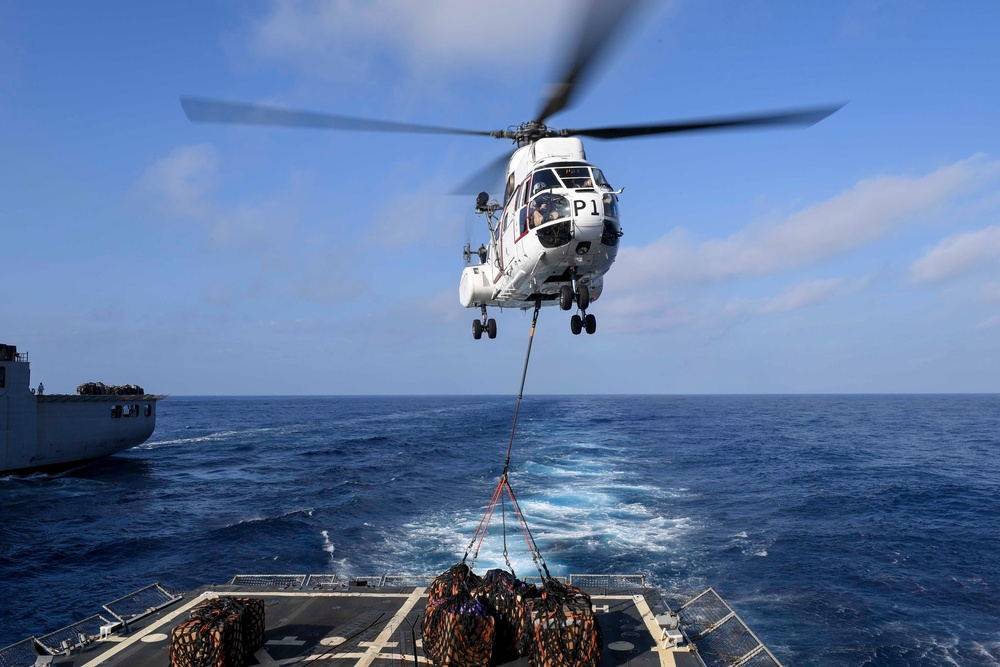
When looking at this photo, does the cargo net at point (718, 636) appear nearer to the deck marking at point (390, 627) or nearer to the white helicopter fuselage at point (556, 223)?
the deck marking at point (390, 627)

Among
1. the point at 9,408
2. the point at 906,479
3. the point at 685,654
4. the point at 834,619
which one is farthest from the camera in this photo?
the point at 906,479

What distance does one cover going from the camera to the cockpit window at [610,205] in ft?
51.8

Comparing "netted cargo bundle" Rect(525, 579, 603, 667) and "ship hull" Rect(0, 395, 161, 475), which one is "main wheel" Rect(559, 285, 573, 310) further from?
"ship hull" Rect(0, 395, 161, 475)

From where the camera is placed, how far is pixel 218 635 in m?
15.5

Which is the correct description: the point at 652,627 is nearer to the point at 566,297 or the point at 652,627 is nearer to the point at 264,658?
the point at 566,297

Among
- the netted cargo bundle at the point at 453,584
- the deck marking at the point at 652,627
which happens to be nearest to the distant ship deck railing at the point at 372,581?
the deck marking at the point at 652,627

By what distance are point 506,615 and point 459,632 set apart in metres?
1.71

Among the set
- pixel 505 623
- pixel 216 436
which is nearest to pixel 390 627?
pixel 505 623

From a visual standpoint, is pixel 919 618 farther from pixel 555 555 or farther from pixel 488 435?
pixel 488 435

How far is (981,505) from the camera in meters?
51.9

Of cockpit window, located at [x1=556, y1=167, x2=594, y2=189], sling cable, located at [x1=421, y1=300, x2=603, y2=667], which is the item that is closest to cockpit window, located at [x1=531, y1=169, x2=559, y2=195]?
cockpit window, located at [x1=556, y1=167, x2=594, y2=189]

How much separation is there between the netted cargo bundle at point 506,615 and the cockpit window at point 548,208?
9816mm

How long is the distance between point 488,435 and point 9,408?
6606 centimetres

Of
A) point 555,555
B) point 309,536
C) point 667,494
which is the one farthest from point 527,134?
point 667,494
